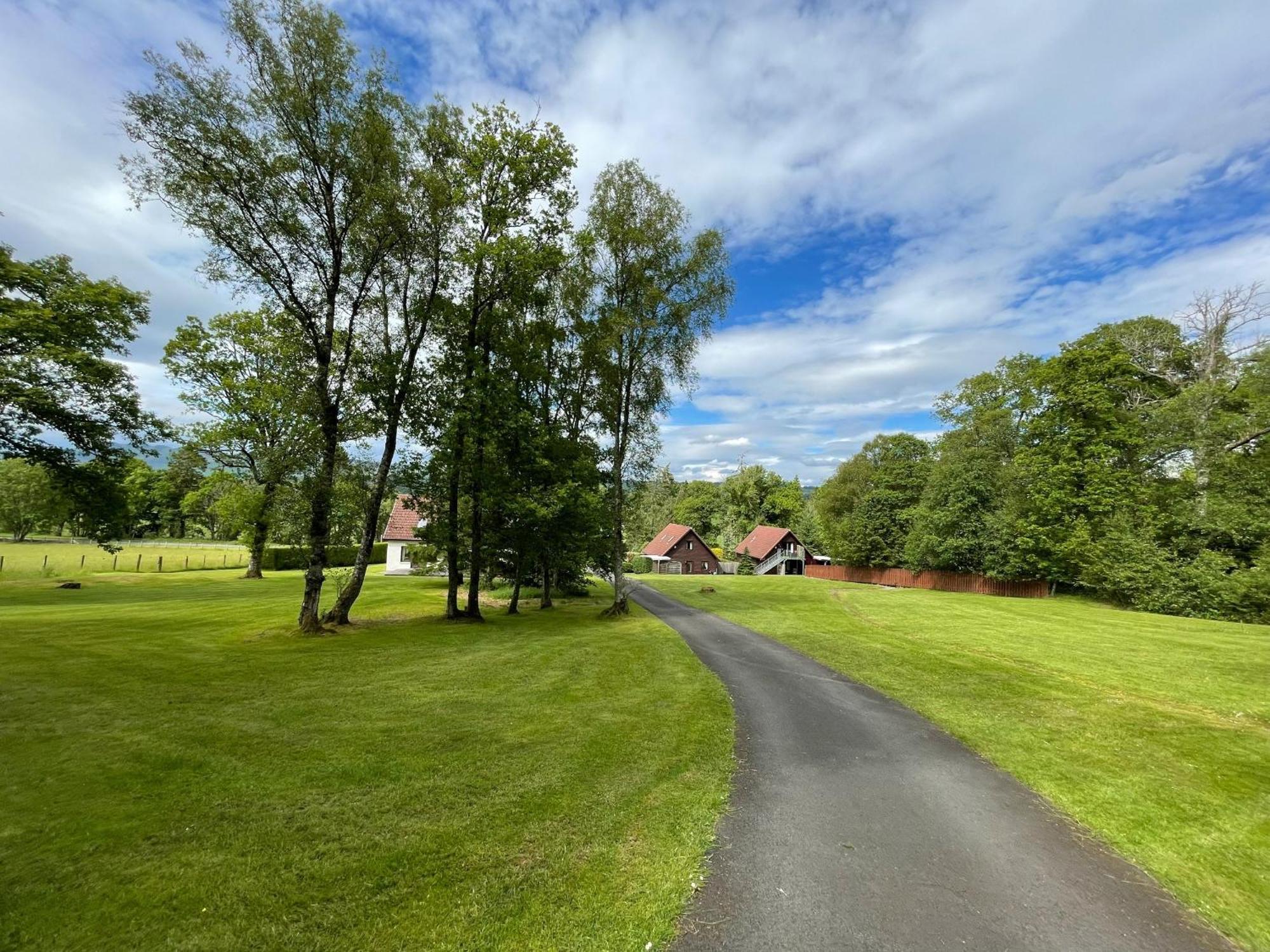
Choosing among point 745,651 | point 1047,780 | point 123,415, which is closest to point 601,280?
point 745,651

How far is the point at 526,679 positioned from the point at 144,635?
36.1 feet

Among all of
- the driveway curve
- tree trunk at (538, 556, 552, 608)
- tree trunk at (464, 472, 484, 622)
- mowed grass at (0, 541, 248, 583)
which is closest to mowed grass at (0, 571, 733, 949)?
the driveway curve

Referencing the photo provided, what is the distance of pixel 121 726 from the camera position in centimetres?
712

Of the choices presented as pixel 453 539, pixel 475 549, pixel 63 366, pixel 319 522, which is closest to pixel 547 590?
pixel 475 549

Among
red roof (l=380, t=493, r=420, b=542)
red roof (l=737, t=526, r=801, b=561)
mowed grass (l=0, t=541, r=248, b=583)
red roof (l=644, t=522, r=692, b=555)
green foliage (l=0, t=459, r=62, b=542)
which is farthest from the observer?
red roof (l=644, t=522, r=692, b=555)

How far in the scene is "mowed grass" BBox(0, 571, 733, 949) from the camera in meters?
3.73

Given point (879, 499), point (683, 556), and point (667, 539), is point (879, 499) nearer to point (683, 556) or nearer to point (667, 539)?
point (683, 556)

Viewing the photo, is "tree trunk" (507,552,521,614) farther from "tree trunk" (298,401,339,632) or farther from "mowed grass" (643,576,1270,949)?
"mowed grass" (643,576,1270,949)

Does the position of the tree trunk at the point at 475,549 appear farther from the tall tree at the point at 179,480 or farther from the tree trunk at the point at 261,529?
the tall tree at the point at 179,480

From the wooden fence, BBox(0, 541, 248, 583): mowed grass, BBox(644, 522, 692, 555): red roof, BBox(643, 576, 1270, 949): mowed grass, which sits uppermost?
BBox(644, 522, 692, 555): red roof

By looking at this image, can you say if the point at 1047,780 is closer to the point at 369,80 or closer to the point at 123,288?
the point at 369,80

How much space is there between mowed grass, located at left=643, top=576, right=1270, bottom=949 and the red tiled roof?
43815 millimetres

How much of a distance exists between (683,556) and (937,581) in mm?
30000

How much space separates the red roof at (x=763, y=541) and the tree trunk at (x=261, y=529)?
52.4m
